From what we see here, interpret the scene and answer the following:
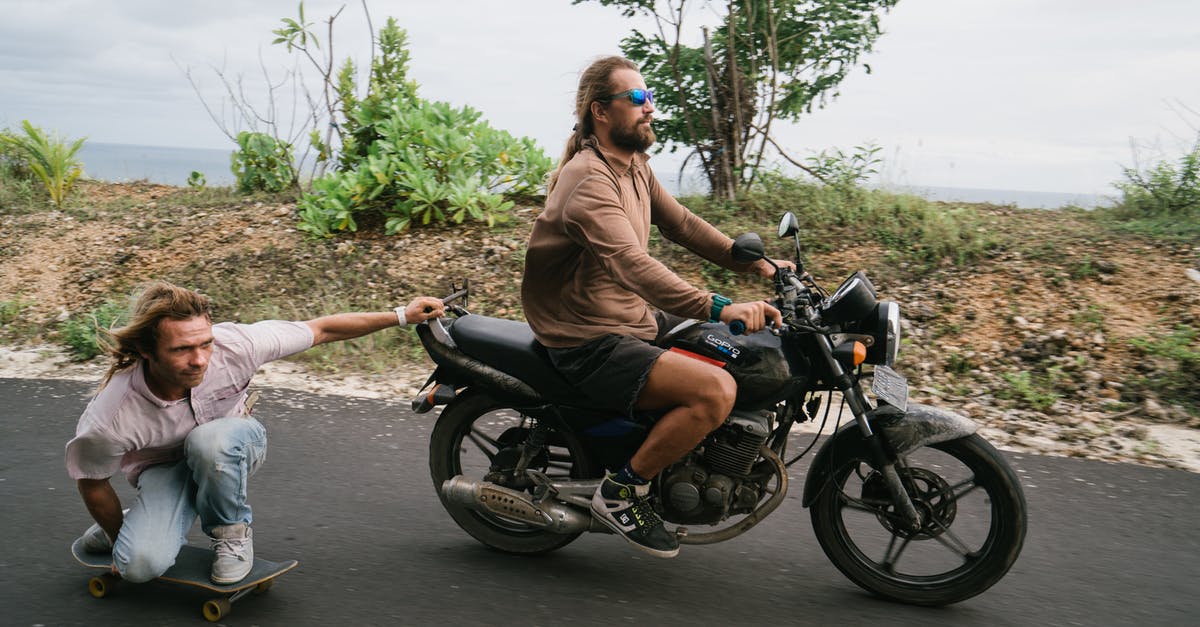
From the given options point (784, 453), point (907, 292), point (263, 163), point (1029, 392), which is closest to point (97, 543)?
point (784, 453)

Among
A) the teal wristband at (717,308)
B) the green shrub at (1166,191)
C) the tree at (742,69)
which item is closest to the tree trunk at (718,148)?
the tree at (742,69)

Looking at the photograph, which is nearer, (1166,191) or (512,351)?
(512,351)

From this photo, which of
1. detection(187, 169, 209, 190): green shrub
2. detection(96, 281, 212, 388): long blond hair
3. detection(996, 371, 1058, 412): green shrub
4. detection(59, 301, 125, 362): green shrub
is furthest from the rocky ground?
detection(96, 281, 212, 388): long blond hair

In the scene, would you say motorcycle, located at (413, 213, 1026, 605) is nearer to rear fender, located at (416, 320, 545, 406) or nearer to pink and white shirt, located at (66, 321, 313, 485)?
rear fender, located at (416, 320, 545, 406)

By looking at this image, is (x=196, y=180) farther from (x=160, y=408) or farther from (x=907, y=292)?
(x=160, y=408)

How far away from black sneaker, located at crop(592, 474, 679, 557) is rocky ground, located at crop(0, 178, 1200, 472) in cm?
292

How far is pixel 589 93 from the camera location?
11.9ft

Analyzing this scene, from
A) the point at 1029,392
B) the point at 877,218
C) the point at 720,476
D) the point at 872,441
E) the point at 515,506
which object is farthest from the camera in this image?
the point at 877,218

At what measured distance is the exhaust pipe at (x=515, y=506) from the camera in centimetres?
368

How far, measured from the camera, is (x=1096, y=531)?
416 centimetres

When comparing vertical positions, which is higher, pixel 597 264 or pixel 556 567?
pixel 597 264

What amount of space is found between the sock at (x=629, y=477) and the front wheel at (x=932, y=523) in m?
0.72

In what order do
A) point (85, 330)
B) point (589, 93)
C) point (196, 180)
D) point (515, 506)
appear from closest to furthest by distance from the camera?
point (589, 93) → point (515, 506) → point (85, 330) → point (196, 180)

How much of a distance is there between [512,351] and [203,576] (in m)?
1.44
